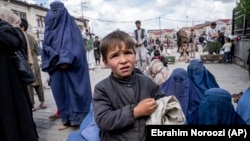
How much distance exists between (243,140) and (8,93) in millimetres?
1782

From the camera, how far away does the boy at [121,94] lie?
52.2 inches

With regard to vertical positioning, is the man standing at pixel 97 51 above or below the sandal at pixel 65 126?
above

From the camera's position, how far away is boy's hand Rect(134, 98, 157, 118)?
126cm

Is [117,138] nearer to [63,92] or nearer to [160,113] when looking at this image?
[160,113]

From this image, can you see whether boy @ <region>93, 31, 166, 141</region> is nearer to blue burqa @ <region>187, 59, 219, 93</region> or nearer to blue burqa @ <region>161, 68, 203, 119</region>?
blue burqa @ <region>161, 68, 203, 119</region>

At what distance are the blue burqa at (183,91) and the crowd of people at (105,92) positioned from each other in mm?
12

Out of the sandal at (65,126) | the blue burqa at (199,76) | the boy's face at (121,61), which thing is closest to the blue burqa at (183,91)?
the blue burqa at (199,76)

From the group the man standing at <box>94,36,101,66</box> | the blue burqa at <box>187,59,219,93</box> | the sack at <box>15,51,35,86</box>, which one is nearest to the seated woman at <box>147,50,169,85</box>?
the blue burqa at <box>187,59,219,93</box>

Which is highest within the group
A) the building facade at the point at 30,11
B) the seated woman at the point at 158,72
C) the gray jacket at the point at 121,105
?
the building facade at the point at 30,11

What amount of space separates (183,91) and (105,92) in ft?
6.34

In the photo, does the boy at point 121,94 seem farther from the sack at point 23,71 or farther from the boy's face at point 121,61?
the sack at point 23,71

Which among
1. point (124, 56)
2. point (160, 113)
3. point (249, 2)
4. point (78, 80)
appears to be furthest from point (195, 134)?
point (249, 2)

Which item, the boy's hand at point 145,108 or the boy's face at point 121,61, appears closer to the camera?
the boy's hand at point 145,108

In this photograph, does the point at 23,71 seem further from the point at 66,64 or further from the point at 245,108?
the point at 245,108
